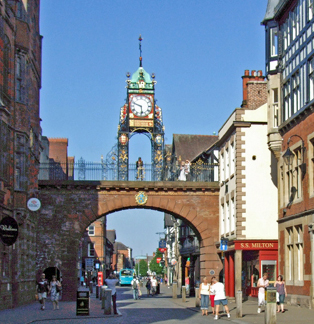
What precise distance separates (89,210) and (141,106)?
339 inches

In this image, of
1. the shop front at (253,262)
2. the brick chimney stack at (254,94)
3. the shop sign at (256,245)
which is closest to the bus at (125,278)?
the shop front at (253,262)

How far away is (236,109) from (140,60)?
14295mm

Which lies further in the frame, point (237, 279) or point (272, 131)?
point (237, 279)

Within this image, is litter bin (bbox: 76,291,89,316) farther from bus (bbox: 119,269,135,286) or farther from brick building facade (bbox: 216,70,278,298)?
bus (bbox: 119,269,135,286)

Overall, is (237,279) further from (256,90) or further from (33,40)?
(33,40)

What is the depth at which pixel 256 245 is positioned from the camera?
3469 centimetres

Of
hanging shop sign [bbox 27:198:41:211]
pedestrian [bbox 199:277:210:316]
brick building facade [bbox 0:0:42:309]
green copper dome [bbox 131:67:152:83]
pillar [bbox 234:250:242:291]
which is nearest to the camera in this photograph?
pedestrian [bbox 199:277:210:316]

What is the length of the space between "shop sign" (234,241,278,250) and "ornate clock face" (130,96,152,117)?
526 inches

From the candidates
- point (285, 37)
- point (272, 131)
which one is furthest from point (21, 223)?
point (285, 37)

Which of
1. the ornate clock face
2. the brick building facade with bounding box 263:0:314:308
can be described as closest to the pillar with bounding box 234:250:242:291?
the brick building facade with bounding box 263:0:314:308

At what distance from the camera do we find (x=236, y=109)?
3616 cm

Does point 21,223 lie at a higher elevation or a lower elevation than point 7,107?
lower

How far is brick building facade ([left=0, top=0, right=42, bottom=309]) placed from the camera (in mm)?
27359

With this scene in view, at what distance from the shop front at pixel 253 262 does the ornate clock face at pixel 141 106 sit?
12.2 meters
